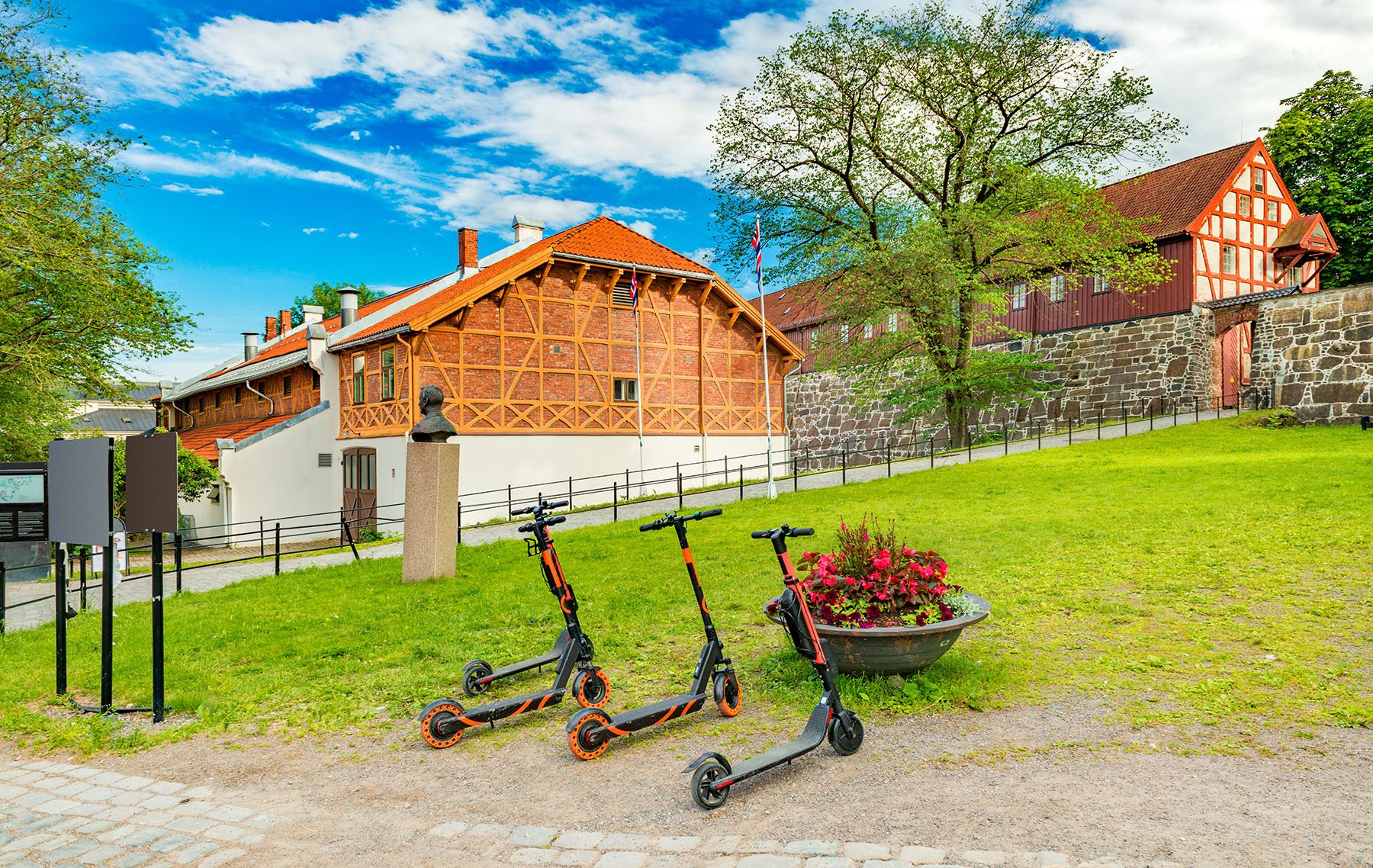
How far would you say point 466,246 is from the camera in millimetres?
28609

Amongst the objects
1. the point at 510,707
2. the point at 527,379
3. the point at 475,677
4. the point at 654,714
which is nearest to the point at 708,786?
the point at 654,714

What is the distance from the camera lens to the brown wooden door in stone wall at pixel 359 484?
80.5 feet

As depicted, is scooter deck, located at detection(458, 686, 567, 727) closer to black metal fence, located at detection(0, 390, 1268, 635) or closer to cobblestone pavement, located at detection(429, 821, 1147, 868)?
cobblestone pavement, located at detection(429, 821, 1147, 868)

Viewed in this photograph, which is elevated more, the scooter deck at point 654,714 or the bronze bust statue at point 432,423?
the bronze bust statue at point 432,423

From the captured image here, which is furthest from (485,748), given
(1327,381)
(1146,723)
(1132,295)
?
(1132,295)

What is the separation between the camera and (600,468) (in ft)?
82.5

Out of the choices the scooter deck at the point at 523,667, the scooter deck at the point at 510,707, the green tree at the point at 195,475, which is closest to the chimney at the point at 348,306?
the green tree at the point at 195,475

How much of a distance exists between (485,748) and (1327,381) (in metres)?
26.7

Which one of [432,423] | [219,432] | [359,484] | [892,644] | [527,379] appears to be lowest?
[892,644]

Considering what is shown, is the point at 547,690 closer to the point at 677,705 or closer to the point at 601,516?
the point at 677,705

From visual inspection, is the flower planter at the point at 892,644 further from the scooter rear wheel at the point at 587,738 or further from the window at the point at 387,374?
the window at the point at 387,374

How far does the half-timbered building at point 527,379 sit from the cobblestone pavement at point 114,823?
57.1 ft

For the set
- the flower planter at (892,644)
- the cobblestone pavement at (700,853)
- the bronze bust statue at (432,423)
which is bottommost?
the cobblestone pavement at (700,853)

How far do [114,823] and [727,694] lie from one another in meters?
3.71
